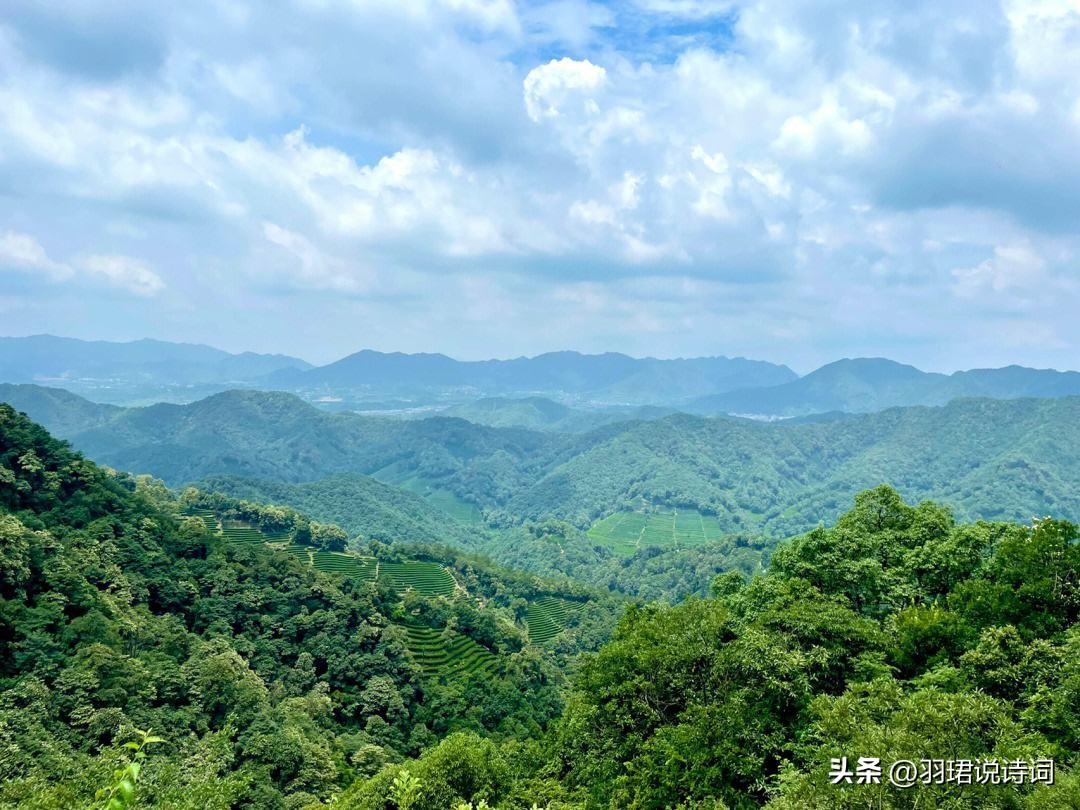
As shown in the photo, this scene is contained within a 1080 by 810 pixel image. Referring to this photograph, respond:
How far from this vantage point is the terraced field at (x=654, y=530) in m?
159

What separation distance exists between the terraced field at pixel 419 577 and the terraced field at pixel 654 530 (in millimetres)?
74914

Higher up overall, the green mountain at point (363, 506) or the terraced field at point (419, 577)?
the terraced field at point (419, 577)

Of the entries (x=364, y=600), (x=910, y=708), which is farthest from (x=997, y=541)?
(x=364, y=600)

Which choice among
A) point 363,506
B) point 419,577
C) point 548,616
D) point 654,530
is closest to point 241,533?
point 419,577

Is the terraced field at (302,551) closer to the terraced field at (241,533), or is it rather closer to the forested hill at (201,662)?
the terraced field at (241,533)

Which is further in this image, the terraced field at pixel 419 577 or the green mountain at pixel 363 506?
the green mountain at pixel 363 506

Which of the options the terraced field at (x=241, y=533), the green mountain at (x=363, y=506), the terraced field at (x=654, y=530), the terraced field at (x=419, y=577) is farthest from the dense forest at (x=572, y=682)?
the terraced field at (x=654, y=530)

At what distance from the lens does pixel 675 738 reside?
1733 centimetres

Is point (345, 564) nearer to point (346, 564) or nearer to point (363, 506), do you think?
point (346, 564)

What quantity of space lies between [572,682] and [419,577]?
5334 centimetres

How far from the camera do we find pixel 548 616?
87.7 metres

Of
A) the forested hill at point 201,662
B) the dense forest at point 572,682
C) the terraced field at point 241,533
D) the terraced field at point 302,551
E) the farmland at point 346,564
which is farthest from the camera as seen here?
the terraced field at point 302,551

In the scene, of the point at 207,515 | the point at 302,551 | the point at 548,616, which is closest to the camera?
the point at 302,551

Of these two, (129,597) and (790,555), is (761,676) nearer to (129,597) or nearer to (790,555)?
(790,555)
